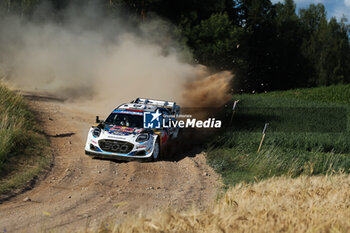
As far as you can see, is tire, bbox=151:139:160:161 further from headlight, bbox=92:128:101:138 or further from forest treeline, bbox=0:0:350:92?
forest treeline, bbox=0:0:350:92

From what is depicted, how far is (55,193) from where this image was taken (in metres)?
9.48

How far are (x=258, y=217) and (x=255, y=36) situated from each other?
58.1 meters

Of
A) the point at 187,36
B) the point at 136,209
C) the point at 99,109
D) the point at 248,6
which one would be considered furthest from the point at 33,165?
the point at 248,6

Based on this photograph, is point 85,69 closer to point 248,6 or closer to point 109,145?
point 109,145

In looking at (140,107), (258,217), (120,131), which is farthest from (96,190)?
(258,217)

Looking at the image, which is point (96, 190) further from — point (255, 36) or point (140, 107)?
point (255, 36)

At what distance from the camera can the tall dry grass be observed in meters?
4.93

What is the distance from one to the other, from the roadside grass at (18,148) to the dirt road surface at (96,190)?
416mm

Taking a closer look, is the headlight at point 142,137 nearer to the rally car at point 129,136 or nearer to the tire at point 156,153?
the rally car at point 129,136

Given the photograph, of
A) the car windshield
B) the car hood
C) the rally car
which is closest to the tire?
the rally car

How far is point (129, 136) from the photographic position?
12750mm

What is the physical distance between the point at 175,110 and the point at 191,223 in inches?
434

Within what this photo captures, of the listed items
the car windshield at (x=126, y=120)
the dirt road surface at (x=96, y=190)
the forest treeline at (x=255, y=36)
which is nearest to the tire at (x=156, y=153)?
the dirt road surface at (x=96, y=190)

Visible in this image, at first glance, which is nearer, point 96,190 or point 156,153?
point 96,190
